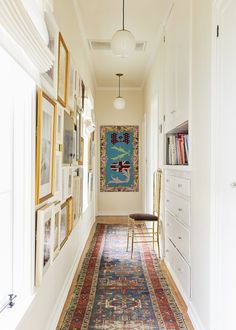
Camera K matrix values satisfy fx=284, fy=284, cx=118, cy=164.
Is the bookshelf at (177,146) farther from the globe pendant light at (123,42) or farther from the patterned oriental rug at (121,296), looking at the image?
the patterned oriental rug at (121,296)

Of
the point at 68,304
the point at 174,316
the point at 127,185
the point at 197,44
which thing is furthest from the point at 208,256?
A: the point at 127,185

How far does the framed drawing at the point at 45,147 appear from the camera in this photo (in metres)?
1.52

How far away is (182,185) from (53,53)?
4.77 ft

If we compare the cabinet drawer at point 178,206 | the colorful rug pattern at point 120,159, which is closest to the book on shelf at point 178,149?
the cabinet drawer at point 178,206

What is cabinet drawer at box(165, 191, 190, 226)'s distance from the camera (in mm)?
2312

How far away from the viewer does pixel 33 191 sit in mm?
1469

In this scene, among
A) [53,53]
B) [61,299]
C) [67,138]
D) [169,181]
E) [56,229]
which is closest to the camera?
[53,53]

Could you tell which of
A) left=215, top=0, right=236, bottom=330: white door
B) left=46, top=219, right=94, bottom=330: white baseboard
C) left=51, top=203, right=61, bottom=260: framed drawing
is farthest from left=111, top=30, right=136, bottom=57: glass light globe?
left=46, top=219, right=94, bottom=330: white baseboard

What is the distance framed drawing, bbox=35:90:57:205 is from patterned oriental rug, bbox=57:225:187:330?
99 cm

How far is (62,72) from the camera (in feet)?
6.87

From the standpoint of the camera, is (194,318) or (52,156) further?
(194,318)

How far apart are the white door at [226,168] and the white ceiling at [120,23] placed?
1.68m

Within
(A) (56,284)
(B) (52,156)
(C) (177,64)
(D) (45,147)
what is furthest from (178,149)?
(A) (56,284)

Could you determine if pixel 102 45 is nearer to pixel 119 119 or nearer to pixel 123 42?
pixel 123 42
